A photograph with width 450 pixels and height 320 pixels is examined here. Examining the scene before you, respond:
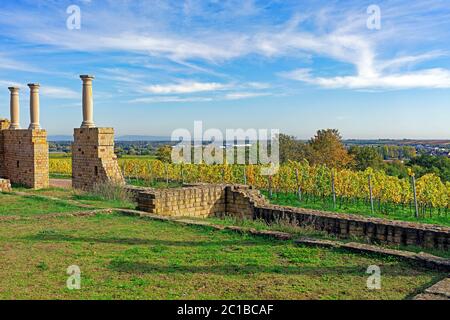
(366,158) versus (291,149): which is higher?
→ (291,149)

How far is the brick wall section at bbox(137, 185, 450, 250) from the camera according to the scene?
29.8 ft

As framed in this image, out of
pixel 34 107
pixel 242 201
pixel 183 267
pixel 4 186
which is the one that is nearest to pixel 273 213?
pixel 242 201

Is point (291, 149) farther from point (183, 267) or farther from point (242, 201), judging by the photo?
point (183, 267)

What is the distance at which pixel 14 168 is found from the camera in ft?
67.8

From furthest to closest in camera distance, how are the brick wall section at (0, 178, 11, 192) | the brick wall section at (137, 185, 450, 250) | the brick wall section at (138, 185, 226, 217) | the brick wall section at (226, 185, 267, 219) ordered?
the brick wall section at (0, 178, 11, 192) → the brick wall section at (226, 185, 267, 219) → the brick wall section at (138, 185, 226, 217) → the brick wall section at (137, 185, 450, 250)

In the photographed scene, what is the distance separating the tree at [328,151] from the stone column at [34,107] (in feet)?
78.3

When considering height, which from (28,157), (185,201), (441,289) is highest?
(28,157)

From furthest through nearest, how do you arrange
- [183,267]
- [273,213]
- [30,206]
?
[30,206] < [273,213] < [183,267]

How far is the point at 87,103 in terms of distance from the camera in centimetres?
1803

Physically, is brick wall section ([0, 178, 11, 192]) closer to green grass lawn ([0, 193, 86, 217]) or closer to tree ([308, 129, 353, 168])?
green grass lawn ([0, 193, 86, 217])

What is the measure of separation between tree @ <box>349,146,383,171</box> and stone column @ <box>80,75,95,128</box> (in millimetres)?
28253

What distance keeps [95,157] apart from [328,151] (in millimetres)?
25216

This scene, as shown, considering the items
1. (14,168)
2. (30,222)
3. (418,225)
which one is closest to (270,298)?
(418,225)

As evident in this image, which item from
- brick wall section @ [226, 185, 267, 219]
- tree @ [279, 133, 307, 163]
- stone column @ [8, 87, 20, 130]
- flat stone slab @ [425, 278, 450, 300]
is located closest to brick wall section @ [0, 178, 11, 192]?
stone column @ [8, 87, 20, 130]
